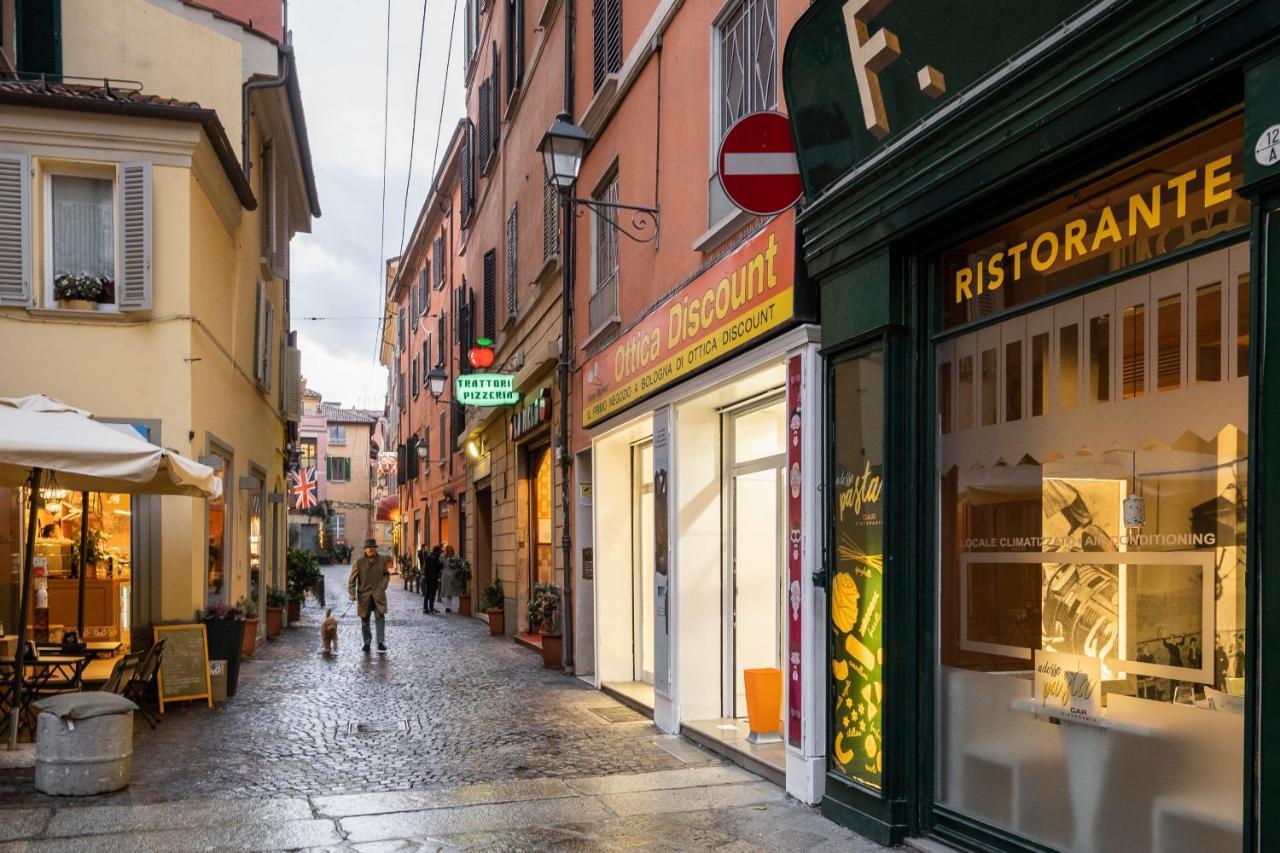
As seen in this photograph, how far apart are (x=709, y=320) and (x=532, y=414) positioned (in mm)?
7473

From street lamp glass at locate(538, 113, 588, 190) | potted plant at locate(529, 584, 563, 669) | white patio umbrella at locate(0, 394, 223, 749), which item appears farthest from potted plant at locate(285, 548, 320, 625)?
street lamp glass at locate(538, 113, 588, 190)

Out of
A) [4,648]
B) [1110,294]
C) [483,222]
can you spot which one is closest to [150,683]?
[4,648]

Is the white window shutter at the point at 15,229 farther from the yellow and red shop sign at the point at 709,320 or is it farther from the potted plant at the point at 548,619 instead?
the potted plant at the point at 548,619

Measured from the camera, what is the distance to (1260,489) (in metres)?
3.73

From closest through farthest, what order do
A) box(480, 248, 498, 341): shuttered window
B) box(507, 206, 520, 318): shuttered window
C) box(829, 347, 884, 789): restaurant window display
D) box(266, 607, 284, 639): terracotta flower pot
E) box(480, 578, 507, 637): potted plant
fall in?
box(829, 347, 884, 789): restaurant window display
box(507, 206, 520, 318): shuttered window
box(480, 578, 507, 637): potted plant
box(266, 607, 284, 639): terracotta flower pot
box(480, 248, 498, 341): shuttered window

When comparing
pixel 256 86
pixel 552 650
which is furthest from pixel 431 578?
pixel 256 86

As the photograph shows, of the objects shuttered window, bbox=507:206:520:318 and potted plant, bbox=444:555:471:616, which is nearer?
shuttered window, bbox=507:206:520:318

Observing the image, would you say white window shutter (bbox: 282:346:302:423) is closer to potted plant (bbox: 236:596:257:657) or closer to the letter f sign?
potted plant (bbox: 236:596:257:657)

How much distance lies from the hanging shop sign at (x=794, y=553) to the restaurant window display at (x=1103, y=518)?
1.21 metres

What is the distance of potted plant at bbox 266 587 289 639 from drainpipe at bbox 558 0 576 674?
24.0 ft

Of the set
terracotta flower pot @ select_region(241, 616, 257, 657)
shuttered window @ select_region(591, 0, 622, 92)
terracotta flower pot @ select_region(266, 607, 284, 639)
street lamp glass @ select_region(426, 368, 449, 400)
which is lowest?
terracotta flower pot @ select_region(266, 607, 284, 639)

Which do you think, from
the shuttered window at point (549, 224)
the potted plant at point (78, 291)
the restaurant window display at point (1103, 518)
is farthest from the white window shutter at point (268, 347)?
the restaurant window display at point (1103, 518)

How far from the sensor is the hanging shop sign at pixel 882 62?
495 cm

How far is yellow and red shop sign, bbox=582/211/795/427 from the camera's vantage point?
723 cm
